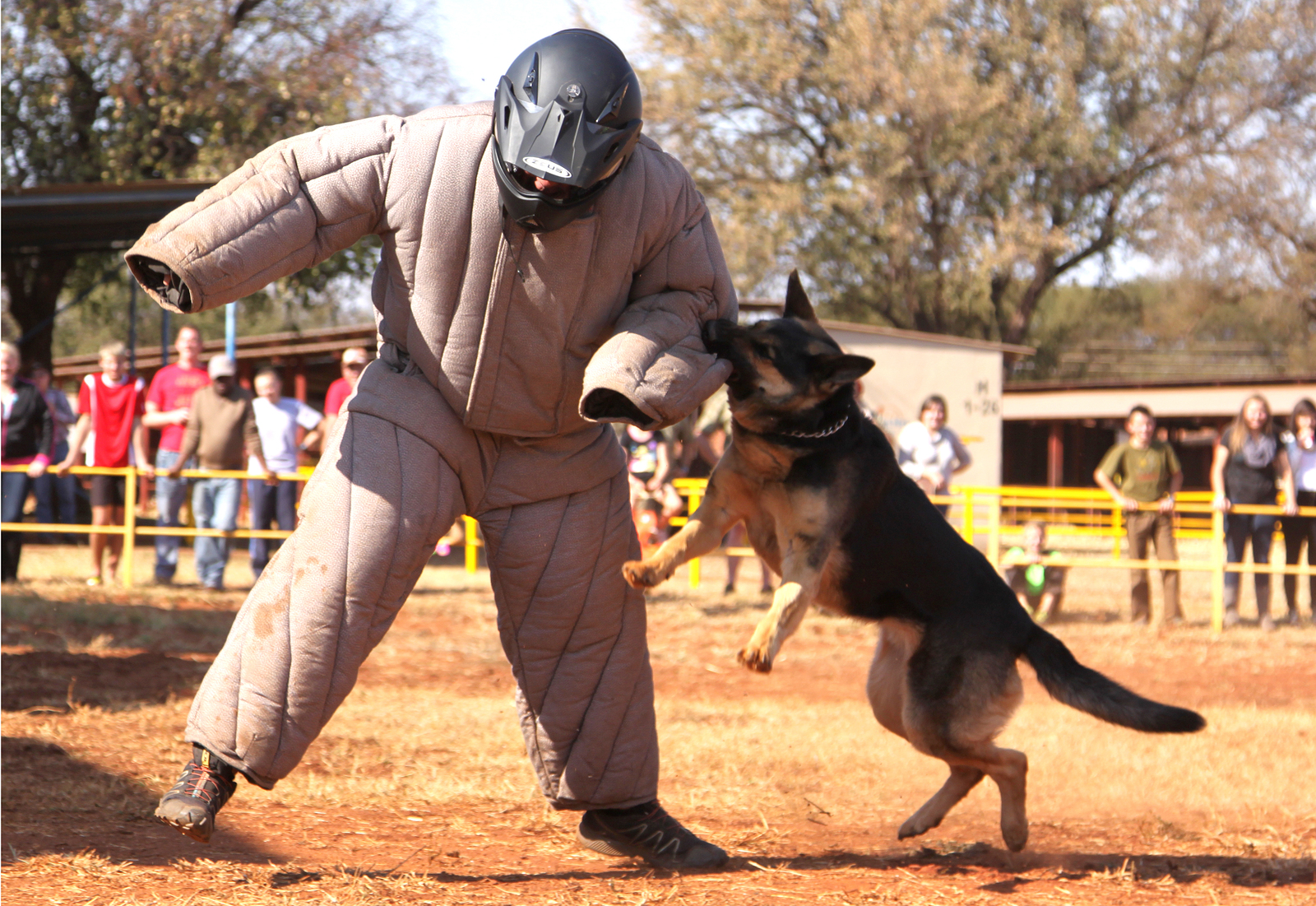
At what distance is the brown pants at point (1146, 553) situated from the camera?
10359 millimetres

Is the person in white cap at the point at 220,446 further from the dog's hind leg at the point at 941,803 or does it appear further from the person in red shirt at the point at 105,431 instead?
the dog's hind leg at the point at 941,803

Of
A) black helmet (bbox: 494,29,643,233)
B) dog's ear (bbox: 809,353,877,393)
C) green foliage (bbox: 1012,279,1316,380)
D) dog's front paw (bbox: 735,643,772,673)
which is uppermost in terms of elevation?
green foliage (bbox: 1012,279,1316,380)

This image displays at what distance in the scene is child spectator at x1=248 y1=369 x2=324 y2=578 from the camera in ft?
33.0

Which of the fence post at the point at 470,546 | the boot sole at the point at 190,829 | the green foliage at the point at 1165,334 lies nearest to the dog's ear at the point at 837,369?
the boot sole at the point at 190,829

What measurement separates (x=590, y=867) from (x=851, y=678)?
4317mm

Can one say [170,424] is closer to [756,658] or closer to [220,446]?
[220,446]

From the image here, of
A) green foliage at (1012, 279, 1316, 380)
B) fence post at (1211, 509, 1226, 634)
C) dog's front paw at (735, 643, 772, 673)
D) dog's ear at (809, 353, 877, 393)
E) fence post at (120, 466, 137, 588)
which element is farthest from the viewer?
green foliage at (1012, 279, 1316, 380)

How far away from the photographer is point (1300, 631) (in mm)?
10016

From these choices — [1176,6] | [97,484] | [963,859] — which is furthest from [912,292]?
[963,859]

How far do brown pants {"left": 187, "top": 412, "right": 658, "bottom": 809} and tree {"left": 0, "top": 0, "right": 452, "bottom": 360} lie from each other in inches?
475

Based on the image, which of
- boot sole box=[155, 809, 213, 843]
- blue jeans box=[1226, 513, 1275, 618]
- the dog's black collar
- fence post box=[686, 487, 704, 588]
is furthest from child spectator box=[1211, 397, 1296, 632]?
boot sole box=[155, 809, 213, 843]

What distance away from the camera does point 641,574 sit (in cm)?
343

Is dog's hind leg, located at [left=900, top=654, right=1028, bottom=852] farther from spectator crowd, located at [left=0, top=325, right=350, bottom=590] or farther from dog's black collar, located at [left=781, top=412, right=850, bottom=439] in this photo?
spectator crowd, located at [left=0, top=325, right=350, bottom=590]

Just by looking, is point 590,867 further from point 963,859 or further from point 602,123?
point 602,123
